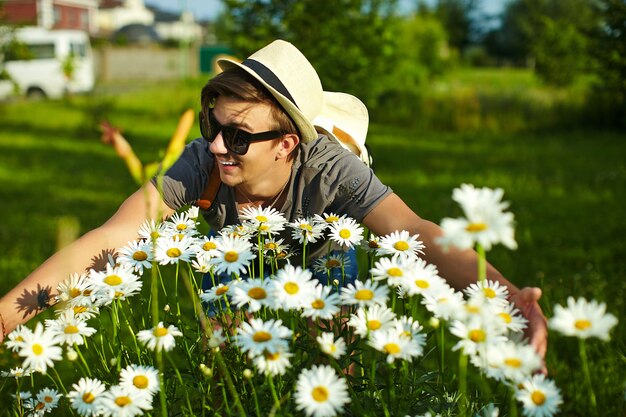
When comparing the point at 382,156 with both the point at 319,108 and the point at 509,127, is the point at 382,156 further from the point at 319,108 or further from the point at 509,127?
the point at 319,108

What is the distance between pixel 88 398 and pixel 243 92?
1.15m

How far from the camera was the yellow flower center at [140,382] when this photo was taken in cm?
143

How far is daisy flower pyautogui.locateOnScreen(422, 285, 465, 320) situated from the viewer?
1298mm

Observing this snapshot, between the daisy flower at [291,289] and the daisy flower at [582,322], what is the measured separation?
464 millimetres

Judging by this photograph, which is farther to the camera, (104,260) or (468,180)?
(468,180)

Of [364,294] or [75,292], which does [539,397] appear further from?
[75,292]

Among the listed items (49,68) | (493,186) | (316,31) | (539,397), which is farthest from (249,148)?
(49,68)

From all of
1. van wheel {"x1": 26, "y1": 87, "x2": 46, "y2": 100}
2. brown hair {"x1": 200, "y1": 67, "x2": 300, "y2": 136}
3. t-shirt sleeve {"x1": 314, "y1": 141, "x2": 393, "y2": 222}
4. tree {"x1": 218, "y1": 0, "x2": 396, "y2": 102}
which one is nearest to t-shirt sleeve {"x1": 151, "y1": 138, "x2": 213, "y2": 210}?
brown hair {"x1": 200, "y1": 67, "x2": 300, "y2": 136}

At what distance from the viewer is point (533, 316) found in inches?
60.9

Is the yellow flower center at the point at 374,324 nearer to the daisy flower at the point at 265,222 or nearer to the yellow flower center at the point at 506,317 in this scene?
the yellow flower center at the point at 506,317

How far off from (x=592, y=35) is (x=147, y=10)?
82349mm

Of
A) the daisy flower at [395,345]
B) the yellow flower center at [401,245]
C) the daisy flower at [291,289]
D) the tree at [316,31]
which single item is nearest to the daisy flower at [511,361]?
the daisy flower at [395,345]

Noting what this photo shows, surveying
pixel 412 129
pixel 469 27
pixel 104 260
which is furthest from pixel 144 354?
pixel 469 27

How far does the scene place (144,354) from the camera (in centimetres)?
179
